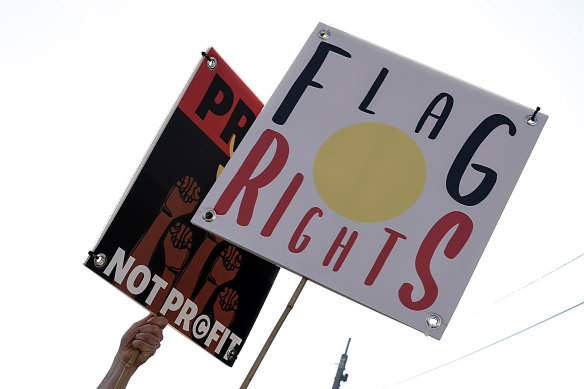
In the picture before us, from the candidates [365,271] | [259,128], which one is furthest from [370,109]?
[365,271]

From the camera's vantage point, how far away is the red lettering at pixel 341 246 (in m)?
1.45

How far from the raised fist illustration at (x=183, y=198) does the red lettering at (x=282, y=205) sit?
0.37 metres

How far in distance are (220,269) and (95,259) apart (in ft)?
1.48

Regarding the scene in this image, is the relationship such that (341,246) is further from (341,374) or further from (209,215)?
(341,374)

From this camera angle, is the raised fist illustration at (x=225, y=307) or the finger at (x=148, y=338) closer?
the finger at (x=148, y=338)

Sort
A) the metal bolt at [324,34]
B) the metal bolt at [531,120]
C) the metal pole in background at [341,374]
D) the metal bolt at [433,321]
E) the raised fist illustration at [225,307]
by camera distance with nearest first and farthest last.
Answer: the metal bolt at [433,321] → the metal bolt at [531,120] → the metal bolt at [324,34] → the raised fist illustration at [225,307] → the metal pole in background at [341,374]

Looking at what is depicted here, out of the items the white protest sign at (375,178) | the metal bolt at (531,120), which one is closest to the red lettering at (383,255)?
the white protest sign at (375,178)

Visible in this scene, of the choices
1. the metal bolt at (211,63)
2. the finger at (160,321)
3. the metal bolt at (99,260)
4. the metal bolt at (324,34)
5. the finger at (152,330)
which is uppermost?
the metal bolt at (324,34)

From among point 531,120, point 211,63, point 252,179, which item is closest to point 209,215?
point 252,179

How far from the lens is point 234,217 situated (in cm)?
149

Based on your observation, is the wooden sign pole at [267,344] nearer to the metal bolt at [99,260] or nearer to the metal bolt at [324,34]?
the metal bolt at [99,260]

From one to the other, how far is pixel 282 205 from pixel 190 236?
41cm

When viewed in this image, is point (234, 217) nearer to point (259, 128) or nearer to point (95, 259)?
point (259, 128)

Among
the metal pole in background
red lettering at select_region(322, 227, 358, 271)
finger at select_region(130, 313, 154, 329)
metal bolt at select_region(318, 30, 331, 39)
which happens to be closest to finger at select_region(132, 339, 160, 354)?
finger at select_region(130, 313, 154, 329)
